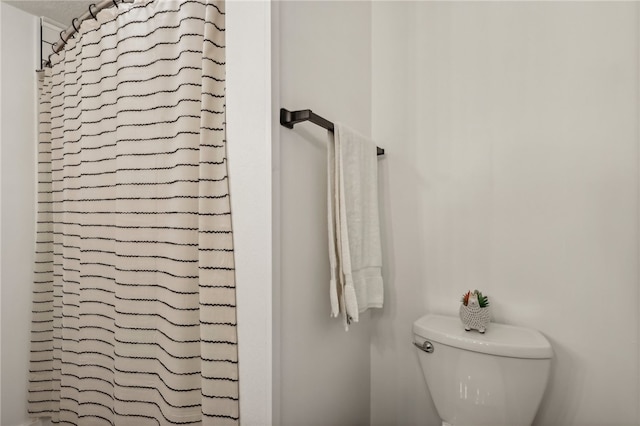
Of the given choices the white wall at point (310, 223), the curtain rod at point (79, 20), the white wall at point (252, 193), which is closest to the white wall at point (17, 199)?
the curtain rod at point (79, 20)

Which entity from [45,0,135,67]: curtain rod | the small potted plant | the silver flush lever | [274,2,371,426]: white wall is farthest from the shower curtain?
the small potted plant

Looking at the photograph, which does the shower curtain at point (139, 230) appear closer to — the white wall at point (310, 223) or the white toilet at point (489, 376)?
the white wall at point (310, 223)

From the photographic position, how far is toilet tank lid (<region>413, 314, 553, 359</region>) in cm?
100

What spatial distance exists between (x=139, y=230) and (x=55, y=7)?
3.77 feet

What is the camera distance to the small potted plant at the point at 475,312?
1.08 metres

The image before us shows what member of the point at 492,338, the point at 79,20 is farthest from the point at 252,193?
the point at 79,20

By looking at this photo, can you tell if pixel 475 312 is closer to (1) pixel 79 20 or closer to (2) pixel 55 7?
(1) pixel 79 20

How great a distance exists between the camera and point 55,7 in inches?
57.8

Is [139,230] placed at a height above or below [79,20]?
below

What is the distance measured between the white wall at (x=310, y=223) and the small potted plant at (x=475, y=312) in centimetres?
40

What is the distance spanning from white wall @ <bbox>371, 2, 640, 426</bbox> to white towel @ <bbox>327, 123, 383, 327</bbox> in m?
0.20

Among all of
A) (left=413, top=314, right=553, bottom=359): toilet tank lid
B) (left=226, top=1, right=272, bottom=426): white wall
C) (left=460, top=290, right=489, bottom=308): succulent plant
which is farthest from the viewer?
(left=460, top=290, right=489, bottom=308): succulent plant

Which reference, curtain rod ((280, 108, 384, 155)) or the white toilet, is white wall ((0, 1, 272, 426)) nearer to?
curtain rod ((280, 108, 384, 155))

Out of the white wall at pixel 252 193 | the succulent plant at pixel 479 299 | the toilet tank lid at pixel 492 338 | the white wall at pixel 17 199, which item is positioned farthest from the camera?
the white wall at pixel 17 199
